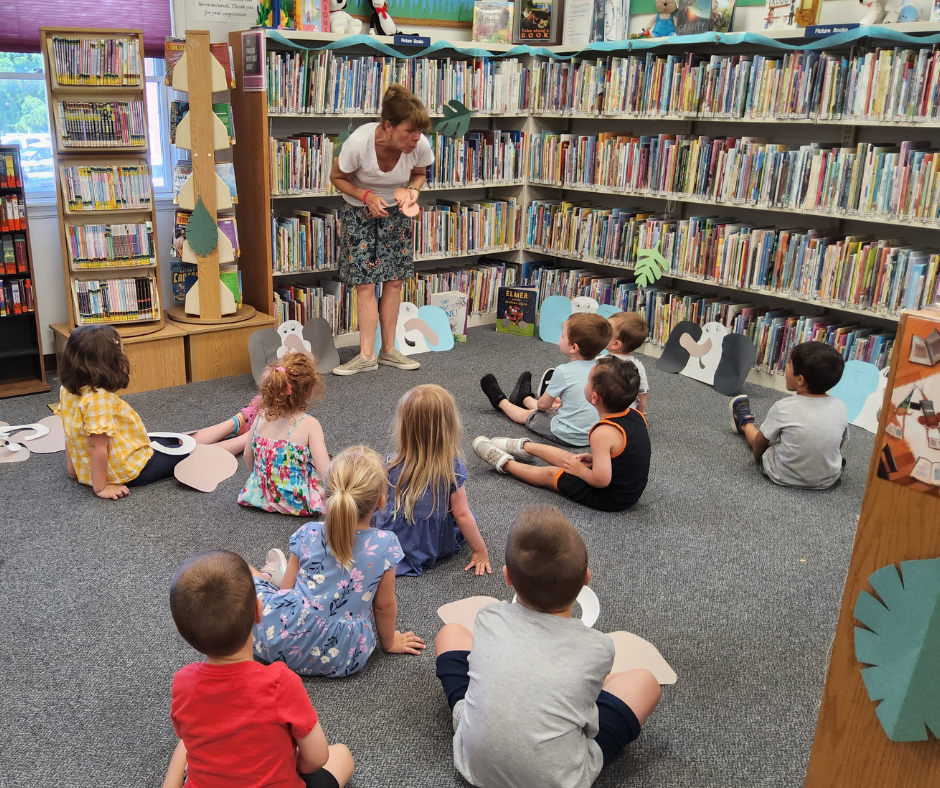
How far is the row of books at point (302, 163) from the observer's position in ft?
13.6

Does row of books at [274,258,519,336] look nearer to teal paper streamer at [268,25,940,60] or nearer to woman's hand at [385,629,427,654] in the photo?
teal paper streamer at [268,25,940,60]

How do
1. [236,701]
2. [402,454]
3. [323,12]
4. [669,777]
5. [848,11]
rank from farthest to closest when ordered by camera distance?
[323,12], [848,11], [402,454], [669,777], [236,701]

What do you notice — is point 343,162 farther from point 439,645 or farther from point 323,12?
point 439,645

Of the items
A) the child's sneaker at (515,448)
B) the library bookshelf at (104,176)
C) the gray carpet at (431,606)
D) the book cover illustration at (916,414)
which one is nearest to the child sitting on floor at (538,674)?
the gray carpet at (431,606)

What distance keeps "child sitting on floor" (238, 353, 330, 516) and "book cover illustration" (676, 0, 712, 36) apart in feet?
9.43

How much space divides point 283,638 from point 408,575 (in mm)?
579

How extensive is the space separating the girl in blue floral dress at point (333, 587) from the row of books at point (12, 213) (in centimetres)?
245

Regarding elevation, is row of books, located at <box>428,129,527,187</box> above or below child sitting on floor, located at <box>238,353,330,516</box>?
above

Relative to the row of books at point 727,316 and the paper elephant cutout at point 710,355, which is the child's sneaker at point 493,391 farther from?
the row of books at point 727,316

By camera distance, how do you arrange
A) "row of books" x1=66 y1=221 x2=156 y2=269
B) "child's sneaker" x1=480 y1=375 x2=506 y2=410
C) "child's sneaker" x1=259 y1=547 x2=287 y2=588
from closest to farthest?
"child's sneaker" x1=259 y1=547 x2=287 y2=588 < "row of books" x1=66 y1=221 x2=156 y2=269 < "child's sneaker" x1=480 y1=375 x2=506 y2=410

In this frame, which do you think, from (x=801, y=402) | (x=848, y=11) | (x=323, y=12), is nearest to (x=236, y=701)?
(x=801, y=402)

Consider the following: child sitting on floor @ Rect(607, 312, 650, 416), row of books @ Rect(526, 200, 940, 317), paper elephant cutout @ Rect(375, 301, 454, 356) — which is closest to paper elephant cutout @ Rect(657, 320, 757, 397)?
row of books @ Rect(526, 200, 940, 317)

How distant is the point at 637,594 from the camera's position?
7.94ft

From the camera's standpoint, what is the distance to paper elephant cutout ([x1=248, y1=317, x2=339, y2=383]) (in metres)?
3.98
